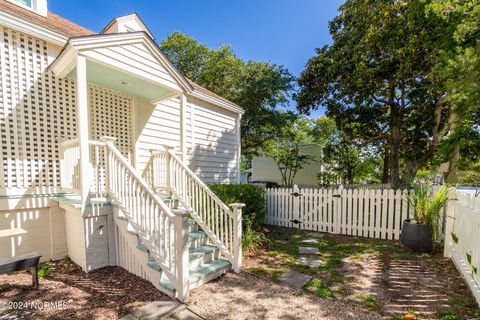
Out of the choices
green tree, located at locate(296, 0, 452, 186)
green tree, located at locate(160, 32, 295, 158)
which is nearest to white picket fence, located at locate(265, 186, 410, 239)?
green tree, located at locate(296, 0, 452, 186)

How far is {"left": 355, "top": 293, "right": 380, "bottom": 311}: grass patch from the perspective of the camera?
2710 mm

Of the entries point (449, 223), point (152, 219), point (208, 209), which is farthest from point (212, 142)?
point (449, 223)

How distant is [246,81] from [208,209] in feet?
38.9

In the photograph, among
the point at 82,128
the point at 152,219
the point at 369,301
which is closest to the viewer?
the point at 369,301

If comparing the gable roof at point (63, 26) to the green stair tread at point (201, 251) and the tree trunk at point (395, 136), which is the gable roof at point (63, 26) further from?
the tree trunk at point (395, 136)

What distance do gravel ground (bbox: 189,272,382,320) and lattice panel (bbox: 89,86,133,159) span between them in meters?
3.98

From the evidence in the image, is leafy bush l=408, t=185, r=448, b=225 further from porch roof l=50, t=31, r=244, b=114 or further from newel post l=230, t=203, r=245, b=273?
porch roof l=50, t=31, r=244, b=114

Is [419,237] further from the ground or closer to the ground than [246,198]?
closer to the ground

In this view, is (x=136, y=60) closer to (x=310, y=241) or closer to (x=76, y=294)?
(x=76, y=294)

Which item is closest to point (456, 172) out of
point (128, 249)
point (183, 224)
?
point (183, 224)

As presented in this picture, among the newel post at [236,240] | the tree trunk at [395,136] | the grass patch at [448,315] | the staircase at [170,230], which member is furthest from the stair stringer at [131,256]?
the tree trunk at [395,136]

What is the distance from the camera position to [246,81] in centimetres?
1429

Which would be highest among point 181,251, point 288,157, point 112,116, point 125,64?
point 125,64

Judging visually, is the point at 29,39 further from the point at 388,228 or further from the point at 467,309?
the point at 388,228
